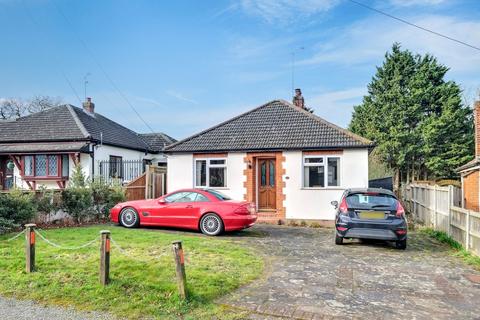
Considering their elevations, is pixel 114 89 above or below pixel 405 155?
above

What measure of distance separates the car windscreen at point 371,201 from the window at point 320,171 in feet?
15.7

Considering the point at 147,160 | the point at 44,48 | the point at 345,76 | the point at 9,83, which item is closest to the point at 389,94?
the point at 345,76

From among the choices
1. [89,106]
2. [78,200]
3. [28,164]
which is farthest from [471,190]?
[89,106]

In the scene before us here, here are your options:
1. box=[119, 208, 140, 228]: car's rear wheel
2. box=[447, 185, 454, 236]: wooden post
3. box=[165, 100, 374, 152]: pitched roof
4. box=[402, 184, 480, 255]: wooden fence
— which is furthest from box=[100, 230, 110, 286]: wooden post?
box=[165, 100, 374, 152]: pitched roof

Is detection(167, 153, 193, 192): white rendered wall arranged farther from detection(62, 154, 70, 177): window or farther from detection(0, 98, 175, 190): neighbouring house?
detection(62, 154, 70, 177): window

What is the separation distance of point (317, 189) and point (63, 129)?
14521 mm

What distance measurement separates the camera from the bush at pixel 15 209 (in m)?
10.5

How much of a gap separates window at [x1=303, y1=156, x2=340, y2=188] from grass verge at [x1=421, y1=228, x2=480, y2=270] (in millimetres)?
3624

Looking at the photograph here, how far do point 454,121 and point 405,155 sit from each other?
14.6 ft

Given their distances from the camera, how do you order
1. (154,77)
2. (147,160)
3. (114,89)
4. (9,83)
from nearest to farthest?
(154,77) < (114,89) < (9,83) < (147,160)

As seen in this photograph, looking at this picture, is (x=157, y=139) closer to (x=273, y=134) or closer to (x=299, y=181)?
(x=273, y=134)

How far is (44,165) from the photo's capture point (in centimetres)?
1962

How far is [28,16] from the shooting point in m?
13.8

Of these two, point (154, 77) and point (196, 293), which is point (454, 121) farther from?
point (196, 293)
